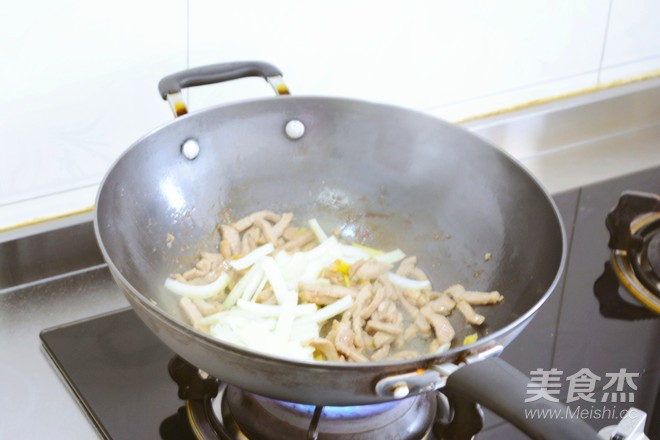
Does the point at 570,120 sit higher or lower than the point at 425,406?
higher

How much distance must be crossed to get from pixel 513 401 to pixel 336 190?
0.48 m

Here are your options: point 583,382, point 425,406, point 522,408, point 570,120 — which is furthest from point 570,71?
point 522,408

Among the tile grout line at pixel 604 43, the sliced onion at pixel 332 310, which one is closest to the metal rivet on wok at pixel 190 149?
the sliced onion at pixel 332 310

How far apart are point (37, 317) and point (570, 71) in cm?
86

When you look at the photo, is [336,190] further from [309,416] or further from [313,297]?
[309,416]

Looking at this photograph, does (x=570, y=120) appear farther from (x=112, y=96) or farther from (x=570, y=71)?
(x=112, y=96)

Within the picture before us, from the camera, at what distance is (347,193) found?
104 centimetres

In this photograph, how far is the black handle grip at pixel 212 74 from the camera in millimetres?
887

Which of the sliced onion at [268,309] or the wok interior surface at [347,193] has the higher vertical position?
the wok interior surface at [347,193]

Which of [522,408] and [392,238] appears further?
[392,238]

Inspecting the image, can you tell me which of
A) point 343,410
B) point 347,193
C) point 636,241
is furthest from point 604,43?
point 343,410

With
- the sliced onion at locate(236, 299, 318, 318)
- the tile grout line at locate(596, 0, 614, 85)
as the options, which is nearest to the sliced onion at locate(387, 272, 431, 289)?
the sliced onion at locate(236, 299, 318, 318)

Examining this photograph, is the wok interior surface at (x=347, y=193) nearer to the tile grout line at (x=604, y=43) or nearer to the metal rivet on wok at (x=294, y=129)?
the metal rivet on wok at (x=294, y=129)

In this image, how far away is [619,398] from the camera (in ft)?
2.87
